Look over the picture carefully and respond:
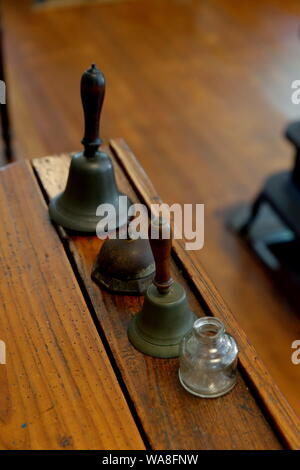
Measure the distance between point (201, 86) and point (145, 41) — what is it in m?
0.64

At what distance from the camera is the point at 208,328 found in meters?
0.92

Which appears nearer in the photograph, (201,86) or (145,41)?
(201,86)

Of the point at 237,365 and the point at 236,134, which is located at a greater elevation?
the point at 237,365

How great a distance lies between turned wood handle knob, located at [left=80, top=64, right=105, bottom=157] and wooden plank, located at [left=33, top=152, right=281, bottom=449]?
0.92 ft

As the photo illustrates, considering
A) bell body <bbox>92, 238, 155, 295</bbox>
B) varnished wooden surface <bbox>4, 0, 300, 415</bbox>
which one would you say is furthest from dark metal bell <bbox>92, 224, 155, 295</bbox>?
varnished wooden surface <bbox>4, 0, 300, 415</bbox>

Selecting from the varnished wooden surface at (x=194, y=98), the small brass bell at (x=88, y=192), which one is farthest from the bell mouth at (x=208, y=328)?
the varnished wooden surface at (x=194, y=98)

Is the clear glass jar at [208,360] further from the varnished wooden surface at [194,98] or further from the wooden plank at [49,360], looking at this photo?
the varnished wooden surface at [194,98]

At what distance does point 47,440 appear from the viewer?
0.85 meters

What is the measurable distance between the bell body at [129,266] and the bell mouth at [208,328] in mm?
178

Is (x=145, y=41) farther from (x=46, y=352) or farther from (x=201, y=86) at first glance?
(x=46, y=352)

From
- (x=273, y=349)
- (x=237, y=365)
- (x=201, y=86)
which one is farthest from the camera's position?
(x=201, y=86)

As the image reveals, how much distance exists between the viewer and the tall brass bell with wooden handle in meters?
0.97

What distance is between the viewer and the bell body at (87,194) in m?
1.18
